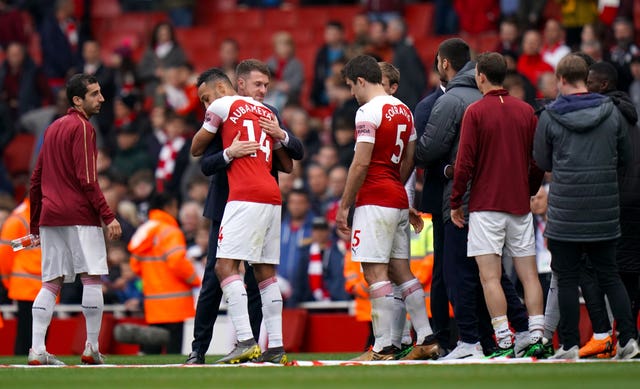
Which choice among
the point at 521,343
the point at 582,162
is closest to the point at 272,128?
the point at 582,162

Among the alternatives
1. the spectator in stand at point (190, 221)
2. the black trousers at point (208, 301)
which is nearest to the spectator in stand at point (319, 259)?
the spectator in stand at point (190, 221)

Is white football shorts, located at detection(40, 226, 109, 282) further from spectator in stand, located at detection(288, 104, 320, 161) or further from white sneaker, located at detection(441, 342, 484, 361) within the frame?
spectator in stand, located at detection(288, 104, 320, 161)

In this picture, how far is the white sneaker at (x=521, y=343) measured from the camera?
1167 cm

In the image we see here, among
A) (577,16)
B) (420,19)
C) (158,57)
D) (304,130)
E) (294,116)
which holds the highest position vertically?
(420,19)

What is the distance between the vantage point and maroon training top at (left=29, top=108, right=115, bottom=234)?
1202cm

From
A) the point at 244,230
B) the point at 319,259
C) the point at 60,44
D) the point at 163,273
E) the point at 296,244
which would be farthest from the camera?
the point at 60,44

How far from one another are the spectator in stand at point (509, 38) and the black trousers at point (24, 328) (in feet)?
24.6

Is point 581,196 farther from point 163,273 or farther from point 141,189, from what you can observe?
point 141,189

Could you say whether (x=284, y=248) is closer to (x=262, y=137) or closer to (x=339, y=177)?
(x=339, y=177)

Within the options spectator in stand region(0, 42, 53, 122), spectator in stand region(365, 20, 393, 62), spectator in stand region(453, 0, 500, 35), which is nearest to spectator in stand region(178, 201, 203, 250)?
spectator in stand region(365, 20, 393, 62)

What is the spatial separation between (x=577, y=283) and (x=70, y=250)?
167 inches

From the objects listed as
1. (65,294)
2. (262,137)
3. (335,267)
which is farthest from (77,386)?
(65,294)

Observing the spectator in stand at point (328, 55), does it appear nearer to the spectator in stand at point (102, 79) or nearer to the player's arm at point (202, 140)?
the spectator in stand at point (102, 79)

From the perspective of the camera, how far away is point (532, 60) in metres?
19.4
